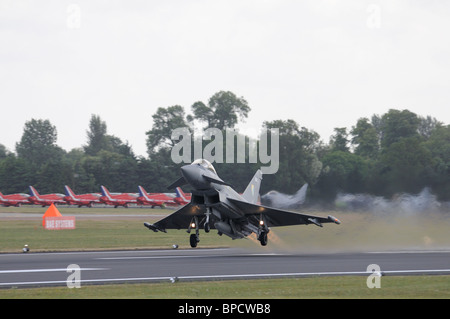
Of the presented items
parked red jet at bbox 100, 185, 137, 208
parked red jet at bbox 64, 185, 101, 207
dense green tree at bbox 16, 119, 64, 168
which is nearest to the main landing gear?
parked red jet at bbox 100, 185, 137, 208

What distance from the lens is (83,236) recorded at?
117 feet

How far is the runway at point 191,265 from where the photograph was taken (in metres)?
16.2

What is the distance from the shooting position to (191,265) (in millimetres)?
19812

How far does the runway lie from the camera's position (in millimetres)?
16234

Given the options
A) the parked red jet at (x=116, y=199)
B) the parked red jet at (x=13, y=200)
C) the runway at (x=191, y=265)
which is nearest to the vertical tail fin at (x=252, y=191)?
the runway at (x=191, y=265)

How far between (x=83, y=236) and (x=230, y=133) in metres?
61.0

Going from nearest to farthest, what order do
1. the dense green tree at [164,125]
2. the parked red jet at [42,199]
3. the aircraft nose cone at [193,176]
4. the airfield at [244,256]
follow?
the airfield at [244,256], the aircraft nose cone at [193,176], the parked red jet at [42,199], the dense green tree at [164,125]

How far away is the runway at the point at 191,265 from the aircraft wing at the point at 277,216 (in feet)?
4.36

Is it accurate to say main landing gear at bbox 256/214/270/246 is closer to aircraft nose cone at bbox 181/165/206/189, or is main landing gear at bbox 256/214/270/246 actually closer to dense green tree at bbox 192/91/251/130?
aircraft nose cone at bbox 181/165/206/189

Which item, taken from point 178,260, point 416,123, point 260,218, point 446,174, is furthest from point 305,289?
point 416,123

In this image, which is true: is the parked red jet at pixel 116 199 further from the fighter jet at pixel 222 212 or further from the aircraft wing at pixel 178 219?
the fighter jet at pixel 222 212

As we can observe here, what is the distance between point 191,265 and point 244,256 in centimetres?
473

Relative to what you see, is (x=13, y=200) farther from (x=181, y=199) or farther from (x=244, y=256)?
(x=244, y=256)
